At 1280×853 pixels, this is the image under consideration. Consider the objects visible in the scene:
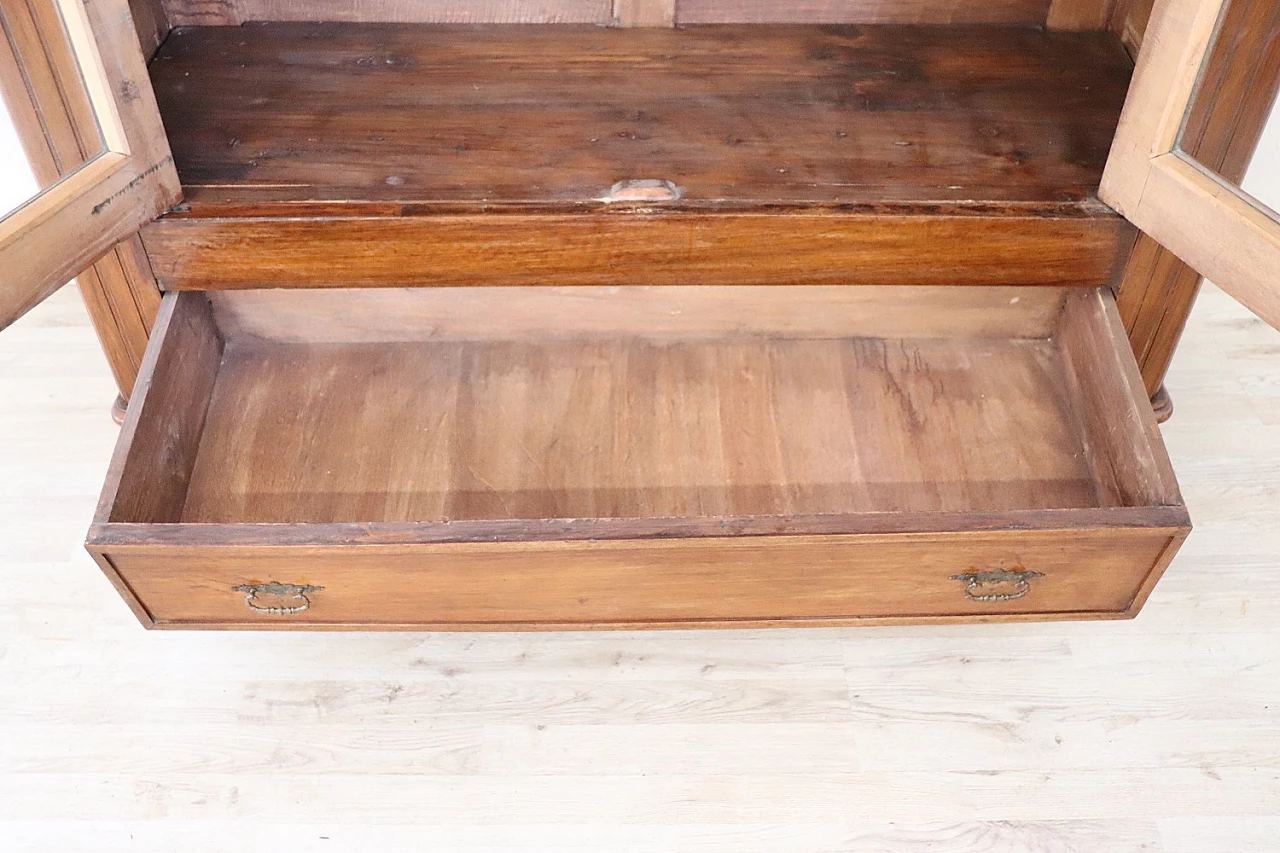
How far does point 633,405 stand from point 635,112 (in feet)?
1.15

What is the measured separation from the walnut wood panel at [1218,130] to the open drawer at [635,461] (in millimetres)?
74

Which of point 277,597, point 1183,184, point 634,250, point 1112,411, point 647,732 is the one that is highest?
point 1183,184

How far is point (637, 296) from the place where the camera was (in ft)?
4.27

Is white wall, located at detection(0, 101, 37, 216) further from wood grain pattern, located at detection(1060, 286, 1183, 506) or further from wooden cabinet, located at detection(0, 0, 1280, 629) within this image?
wood grain pattern, located at detection(1060, 286, 1183, 506)

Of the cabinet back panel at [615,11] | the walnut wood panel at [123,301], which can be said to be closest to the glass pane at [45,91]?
the walnut wood panel at [123,301]

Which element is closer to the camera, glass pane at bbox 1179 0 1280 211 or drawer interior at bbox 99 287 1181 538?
glass pane at bbox 1179 0 1280 211

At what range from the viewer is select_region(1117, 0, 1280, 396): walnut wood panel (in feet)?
3.43

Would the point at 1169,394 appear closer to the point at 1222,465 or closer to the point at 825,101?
the point at 1222,465

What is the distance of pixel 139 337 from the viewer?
4.28ft

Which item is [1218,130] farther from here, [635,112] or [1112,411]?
[635,112]

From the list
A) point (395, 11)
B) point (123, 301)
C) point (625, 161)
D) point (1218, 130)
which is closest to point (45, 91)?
point (123, 301)

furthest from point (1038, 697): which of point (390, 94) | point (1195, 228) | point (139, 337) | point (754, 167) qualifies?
point (139, 337)

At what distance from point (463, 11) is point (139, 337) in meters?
0.59

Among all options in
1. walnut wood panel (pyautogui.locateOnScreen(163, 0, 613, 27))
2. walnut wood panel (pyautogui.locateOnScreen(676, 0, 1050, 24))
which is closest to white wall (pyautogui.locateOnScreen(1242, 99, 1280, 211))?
walnut wood panel (pyautogui.locateOnScreen(676, 0, 1050, 24))
